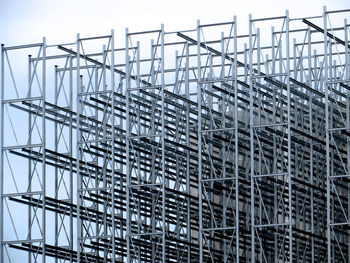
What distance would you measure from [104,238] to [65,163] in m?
4.49

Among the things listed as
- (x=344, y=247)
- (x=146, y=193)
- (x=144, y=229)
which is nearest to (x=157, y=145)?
(x=146, y=193)

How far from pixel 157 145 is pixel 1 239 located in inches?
282

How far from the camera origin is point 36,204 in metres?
44.5

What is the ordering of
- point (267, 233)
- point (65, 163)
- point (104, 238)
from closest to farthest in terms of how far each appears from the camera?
point (267, 233) → point (104, 238) → point (65, 163)

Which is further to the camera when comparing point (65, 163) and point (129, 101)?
point (65, 163)

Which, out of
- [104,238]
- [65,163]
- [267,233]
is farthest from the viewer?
[65,163]

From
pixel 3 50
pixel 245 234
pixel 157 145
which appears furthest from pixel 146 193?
pixel 3 50

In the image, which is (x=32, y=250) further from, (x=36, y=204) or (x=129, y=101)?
(x=129, y=101)

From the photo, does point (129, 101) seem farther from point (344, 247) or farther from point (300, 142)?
point (344, 247)

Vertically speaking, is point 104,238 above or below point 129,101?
below

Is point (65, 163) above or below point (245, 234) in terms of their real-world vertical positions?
above

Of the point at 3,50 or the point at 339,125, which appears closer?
the point at 3,50

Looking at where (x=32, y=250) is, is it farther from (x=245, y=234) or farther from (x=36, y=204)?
(x=245, y=234)

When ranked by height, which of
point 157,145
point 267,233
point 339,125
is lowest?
point 267,233
